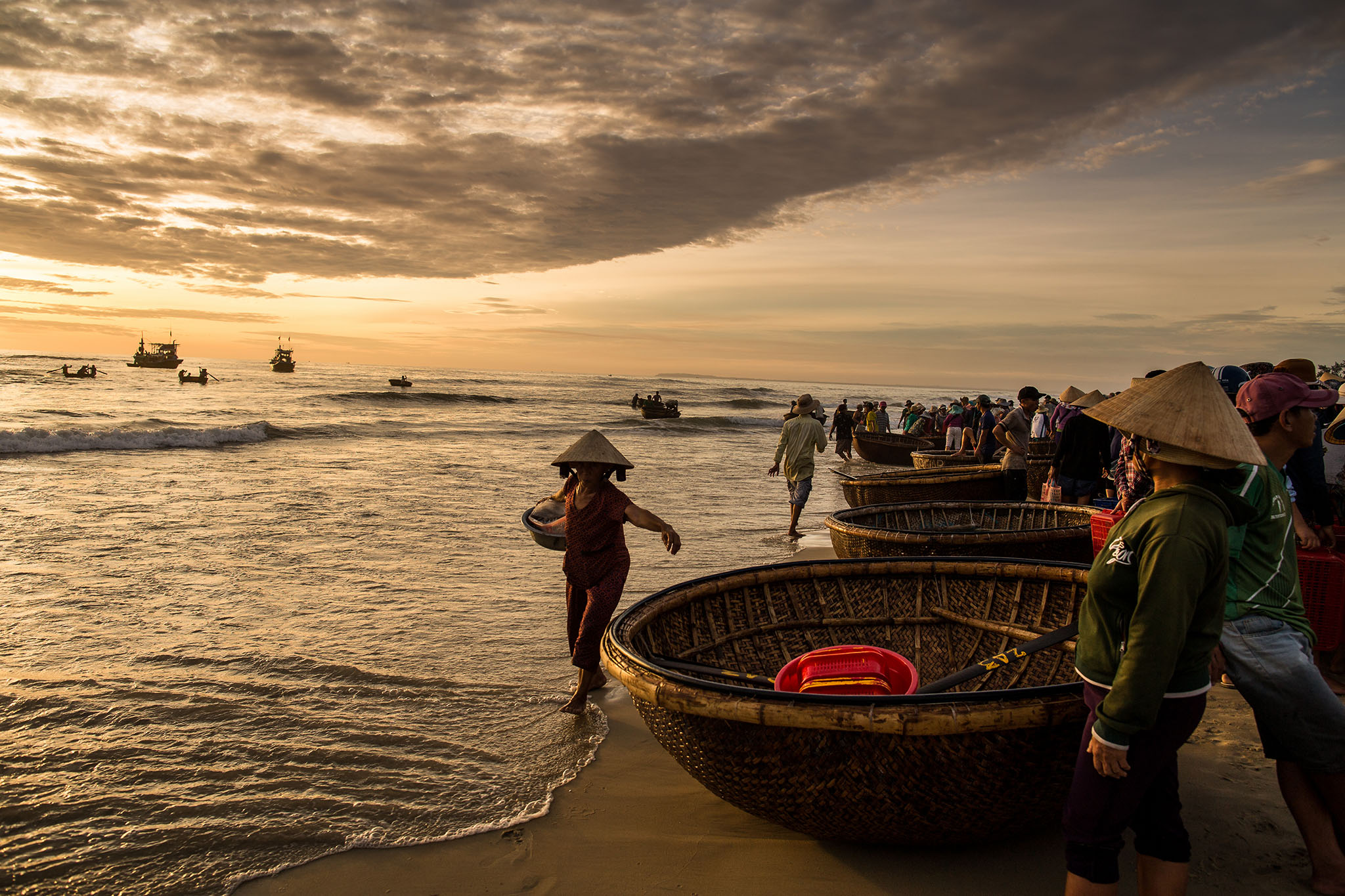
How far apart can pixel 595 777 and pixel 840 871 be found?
1418 millimetres

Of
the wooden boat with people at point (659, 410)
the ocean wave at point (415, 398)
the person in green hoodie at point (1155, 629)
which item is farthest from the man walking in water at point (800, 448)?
the ocean wave at point (415, 398)

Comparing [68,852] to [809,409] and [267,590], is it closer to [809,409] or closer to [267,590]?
[267,590]

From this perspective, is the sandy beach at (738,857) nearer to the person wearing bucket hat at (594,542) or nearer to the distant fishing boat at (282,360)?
the person wearing bucket hat at (594,542)

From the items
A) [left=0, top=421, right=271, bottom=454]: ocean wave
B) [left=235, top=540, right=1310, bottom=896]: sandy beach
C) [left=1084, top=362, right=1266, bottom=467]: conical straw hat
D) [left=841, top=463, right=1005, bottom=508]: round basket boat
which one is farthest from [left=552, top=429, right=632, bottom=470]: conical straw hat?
[left=0, top=421, right=271, bottom=454]: ocean wave

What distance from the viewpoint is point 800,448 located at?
32.6 ft

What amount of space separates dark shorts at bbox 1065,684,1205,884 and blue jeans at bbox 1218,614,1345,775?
1.67 ft

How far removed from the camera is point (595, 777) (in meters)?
3.86

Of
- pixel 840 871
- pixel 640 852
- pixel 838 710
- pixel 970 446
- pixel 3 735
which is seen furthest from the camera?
pixel 970 446

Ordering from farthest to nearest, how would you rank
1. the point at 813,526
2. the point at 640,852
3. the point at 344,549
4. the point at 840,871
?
the point at 813,526 → the point at 344,549 → the point at 640,852 → the point at 840,871

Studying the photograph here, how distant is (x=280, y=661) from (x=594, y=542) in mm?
2661

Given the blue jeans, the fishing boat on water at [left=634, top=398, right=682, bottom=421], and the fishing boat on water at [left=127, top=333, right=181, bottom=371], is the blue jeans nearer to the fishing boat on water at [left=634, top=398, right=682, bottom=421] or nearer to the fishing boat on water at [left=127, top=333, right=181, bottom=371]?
the fishing boat on water at [left=634, top=398, right=682, bottom=421]

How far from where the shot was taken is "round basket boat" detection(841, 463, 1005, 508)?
909 cm

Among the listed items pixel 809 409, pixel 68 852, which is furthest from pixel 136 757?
pixel 809 409

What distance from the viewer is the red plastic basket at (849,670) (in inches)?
133
